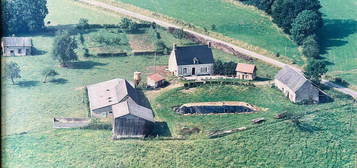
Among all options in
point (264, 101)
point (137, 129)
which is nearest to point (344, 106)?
point (264, 101)

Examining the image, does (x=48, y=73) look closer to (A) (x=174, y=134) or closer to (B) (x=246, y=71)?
(A) (x=174, y=134)

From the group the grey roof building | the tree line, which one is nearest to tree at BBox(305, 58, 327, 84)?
the tree line

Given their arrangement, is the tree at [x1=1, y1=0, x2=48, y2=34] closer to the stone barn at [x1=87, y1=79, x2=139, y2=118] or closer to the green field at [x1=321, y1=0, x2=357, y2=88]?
the stone barn at [x1=87, y1=79, x2=139, y2=118]

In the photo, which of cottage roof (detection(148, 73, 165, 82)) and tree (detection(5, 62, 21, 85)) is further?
cottage roof (detection(148, 73, 165, 82))

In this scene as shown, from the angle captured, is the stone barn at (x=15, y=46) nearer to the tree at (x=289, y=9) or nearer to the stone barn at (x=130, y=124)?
the stone barn at (x=130, y=124)

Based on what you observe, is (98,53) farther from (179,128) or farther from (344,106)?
(344,106)

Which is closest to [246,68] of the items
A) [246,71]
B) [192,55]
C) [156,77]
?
[246,71]
